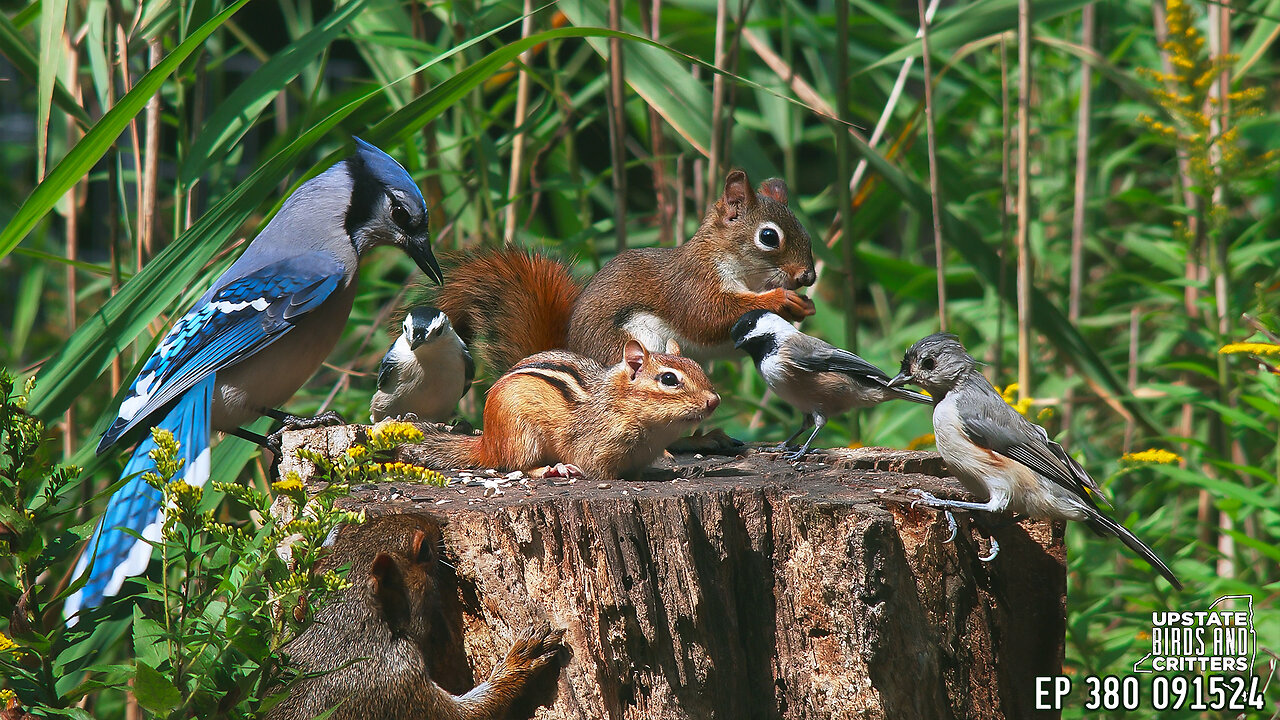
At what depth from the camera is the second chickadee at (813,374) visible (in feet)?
10.5

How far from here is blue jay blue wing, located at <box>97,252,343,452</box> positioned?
2391mm

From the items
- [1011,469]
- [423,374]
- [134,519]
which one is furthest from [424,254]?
[1011,469]

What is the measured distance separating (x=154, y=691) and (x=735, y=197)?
247 cm

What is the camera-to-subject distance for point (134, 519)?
2193 millimetres

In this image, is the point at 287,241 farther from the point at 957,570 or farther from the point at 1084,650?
the point at 1084,650

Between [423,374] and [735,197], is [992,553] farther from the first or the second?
[423,374]

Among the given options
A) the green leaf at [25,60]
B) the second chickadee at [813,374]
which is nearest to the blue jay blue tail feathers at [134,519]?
the green leaf at [25,60]

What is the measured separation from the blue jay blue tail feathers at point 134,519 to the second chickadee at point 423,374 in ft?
2.51

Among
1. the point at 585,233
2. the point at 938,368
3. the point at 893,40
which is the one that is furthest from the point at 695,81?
the point at 893,40

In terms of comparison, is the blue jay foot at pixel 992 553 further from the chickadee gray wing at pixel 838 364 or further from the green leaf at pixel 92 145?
the green leaf at pixel 92 145

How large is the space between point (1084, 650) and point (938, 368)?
0.91 metres

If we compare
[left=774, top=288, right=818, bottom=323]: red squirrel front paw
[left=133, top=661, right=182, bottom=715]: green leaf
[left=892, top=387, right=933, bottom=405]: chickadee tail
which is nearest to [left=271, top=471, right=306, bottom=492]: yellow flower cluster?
[left=133, top=661, right=182, bottom=715]: green leaf

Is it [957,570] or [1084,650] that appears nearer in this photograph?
[957,570]

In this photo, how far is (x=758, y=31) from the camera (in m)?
5.02
